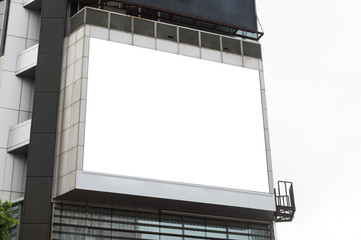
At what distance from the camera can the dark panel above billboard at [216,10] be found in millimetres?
40219

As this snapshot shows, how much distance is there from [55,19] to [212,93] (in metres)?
10.0

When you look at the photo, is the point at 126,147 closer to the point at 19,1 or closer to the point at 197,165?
the point at 197,165

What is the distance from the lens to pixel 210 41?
40.3 meters

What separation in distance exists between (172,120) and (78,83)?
557 cm

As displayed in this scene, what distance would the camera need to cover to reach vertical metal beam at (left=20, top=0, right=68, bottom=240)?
32.8m

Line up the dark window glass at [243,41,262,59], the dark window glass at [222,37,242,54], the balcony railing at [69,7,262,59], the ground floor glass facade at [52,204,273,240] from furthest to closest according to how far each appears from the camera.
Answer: the dark window glass at [243,41,262,59] → the dark window glass at [222,37,242,54] → the balcony railing at [69,7,262,59] → the ground floor glass facade at [52,204,273,240]

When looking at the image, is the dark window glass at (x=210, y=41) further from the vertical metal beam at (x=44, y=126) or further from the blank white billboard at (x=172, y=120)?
the vertical metal beam at (x=44, y=126)

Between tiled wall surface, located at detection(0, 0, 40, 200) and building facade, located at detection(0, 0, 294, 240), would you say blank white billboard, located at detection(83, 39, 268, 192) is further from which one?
tiled wall surface, located at detection(0, 0, 40, 200)

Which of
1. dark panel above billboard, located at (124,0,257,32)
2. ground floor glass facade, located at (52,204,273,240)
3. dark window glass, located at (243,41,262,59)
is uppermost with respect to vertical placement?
dark panel above billboard, located at (124,0,257,32)

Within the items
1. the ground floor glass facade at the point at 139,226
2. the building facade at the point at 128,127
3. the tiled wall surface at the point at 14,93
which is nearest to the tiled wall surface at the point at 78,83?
the building facade at the point at 128,127

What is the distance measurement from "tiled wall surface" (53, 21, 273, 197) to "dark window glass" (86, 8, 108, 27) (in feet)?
1.01

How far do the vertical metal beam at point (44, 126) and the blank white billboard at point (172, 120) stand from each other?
2.17 metres

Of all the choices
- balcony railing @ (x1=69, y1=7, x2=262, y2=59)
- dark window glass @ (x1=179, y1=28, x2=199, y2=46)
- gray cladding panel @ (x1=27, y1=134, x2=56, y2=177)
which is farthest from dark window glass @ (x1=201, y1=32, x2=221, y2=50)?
gray cladding panel @ (x1=27, y1=134, x2=56, y2=177)

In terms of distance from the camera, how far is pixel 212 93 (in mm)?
38688
